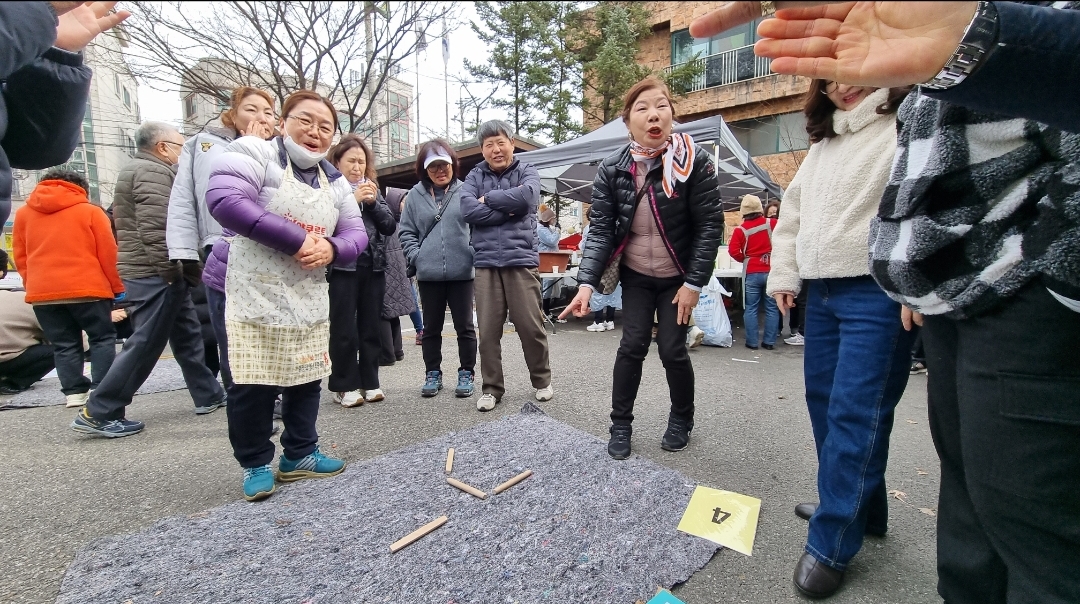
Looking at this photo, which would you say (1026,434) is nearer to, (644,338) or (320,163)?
(644,338)

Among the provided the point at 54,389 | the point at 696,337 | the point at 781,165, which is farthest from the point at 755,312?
the point at 781,165

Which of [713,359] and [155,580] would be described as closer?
[155,580]

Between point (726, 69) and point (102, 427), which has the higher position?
point (726, 69)

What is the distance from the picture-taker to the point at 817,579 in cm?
154

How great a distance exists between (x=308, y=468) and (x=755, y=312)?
5169mm

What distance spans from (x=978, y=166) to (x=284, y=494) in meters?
2.59

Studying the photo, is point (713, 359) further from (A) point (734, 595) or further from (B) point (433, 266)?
(A) point (734, 595)

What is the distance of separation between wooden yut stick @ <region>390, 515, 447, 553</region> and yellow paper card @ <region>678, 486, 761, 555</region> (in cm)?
92

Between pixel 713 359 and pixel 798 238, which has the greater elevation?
pixel 798 238

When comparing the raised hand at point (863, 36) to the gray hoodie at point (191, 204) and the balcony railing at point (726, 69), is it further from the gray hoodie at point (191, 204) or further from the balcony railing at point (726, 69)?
the balcony railing at point (726, 69)

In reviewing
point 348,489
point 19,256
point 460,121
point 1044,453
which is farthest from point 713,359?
point 460,121

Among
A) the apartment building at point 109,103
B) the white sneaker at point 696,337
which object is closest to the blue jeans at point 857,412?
the white sneaker at point 696,337

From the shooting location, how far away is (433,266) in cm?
357

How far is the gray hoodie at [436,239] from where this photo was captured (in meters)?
3.57
